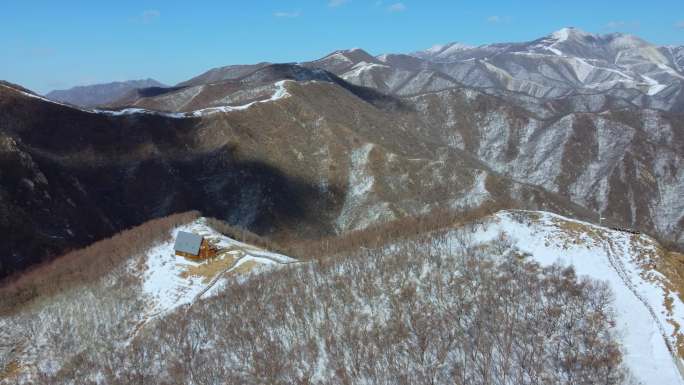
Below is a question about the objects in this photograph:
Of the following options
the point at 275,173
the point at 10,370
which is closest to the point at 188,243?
the point at 10,370

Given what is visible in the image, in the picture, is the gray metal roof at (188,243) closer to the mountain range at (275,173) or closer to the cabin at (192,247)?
the cabin at (192,247)

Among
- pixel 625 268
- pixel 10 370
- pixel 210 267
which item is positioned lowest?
pixel 10 370

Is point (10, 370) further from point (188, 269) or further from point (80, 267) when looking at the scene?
point (80, 267)

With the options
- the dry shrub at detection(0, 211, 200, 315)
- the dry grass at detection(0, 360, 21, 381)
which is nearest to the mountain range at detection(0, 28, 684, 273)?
the dry shrub at detection(0, 211, 200, 315)

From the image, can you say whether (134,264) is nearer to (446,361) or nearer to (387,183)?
(446,361)

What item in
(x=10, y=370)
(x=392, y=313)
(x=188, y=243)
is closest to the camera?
(x=392, y=313)

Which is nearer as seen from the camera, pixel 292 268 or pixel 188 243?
pixel 292 268

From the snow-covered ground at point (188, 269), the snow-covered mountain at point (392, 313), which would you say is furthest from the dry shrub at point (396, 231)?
the snow-covered ground at point (188, 269)
